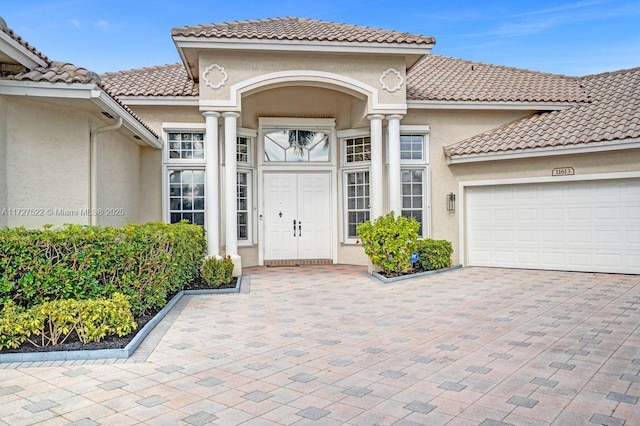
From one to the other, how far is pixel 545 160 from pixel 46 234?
10.2 m

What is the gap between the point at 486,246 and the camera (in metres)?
12.7

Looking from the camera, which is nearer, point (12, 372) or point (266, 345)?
point (12, 372)

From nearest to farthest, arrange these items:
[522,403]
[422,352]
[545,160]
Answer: [522,403] → [422,352] → [545,160]

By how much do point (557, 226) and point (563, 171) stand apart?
1.26 meters

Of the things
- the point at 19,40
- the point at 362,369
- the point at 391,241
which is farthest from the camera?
the point at 391,241

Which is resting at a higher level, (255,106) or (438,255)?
(255,106)

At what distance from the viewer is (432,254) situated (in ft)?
38.5

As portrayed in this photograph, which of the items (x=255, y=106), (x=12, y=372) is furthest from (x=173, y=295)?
(x=255, y=106)

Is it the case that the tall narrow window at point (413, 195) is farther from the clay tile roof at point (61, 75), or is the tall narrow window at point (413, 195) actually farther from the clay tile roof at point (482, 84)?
the clay tile roof at point (61, 75)

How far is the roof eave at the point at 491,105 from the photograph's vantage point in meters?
12.5

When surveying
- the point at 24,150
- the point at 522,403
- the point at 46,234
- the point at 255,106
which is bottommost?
the point at 522,403

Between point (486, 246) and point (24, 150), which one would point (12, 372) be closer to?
point (24, 150)

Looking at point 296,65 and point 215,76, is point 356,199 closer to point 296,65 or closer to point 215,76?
point 296,65

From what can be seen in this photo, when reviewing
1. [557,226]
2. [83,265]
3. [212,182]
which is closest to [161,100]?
[212,182]
